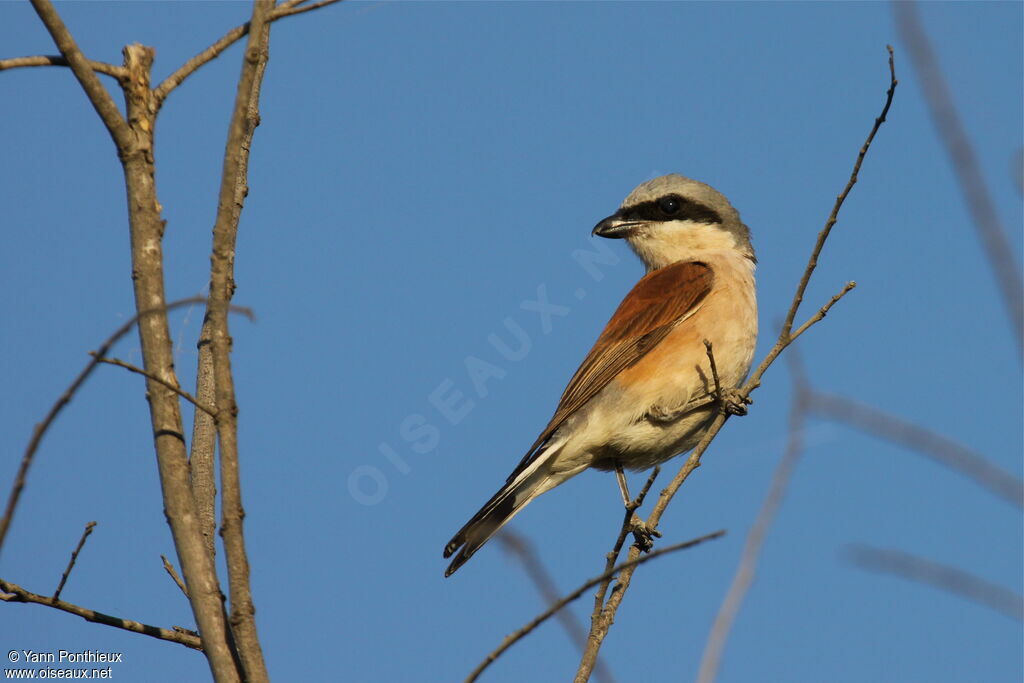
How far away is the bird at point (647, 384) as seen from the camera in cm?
461

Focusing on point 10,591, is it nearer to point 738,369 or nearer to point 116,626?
point 116,626

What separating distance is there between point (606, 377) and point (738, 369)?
2.09ft

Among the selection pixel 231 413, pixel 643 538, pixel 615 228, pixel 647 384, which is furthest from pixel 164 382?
pixel 615 228

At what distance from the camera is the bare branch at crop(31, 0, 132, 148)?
2.48 meters

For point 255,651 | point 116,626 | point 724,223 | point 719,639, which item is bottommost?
point 719,639

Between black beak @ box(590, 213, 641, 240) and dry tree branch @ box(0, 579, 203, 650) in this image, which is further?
black beak @ box(590, 213, 641, 240)

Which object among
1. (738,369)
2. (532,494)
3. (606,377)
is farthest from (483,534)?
(738,369)

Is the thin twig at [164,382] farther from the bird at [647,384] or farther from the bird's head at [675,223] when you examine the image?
the bird's head at [675,223]

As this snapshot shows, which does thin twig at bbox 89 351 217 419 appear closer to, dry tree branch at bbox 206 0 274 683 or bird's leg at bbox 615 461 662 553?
dry tree branch at bbox 206 0 274 683

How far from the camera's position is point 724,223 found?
19.1ft

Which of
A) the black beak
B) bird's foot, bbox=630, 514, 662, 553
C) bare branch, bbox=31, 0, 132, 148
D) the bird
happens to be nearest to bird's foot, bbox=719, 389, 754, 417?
the bird

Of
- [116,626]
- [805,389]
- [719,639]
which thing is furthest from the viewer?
[116,626]

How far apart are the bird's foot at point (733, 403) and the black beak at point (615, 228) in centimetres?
185

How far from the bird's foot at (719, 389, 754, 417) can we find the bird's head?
172 centimetres
